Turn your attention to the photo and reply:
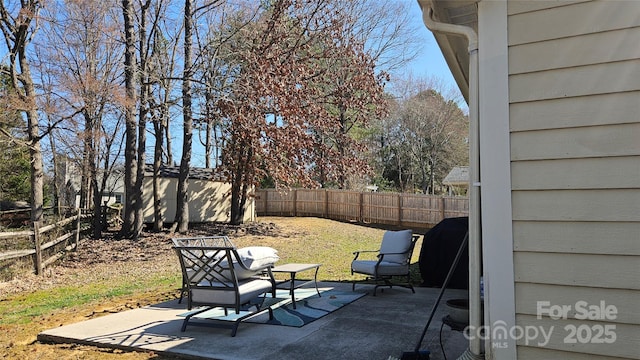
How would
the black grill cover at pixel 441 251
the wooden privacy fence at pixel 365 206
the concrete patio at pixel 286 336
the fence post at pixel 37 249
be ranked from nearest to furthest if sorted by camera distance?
the concrete patio at pixel 286 336 < the black grill cover at pixel 441 251 < the fence post at pixel 37 249 < the wooden privacy fence at pixel 365 206

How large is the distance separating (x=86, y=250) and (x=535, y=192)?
1029 centimetres

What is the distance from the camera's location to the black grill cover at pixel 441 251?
5.93 metres

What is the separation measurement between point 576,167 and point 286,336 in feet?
9.07

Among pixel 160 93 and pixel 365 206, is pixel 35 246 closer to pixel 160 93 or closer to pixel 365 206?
pixel 160 93

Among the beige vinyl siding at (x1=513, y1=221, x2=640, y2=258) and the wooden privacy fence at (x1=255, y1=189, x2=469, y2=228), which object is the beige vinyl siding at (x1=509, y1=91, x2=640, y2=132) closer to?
the beige vinyl siding at (x1=513, y1=221, x2=640, y2=258)

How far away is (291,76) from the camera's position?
Answer: 11953 millimetres

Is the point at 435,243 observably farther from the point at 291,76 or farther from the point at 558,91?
the point at 291,76

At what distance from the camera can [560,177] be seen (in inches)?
82.1

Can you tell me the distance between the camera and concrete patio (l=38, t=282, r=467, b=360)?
11.0ft

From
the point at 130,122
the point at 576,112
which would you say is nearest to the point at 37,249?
the point at 130,122

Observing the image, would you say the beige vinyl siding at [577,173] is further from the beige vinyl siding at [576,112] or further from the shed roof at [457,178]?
the shed roof at [457,178]

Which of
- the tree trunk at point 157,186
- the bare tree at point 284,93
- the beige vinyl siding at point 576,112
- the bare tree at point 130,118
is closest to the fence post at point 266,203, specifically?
the bare tree at point 284,93

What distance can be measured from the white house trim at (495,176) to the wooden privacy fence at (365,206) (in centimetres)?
1351

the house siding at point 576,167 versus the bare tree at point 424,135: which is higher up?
the bare tree at point 424,135
